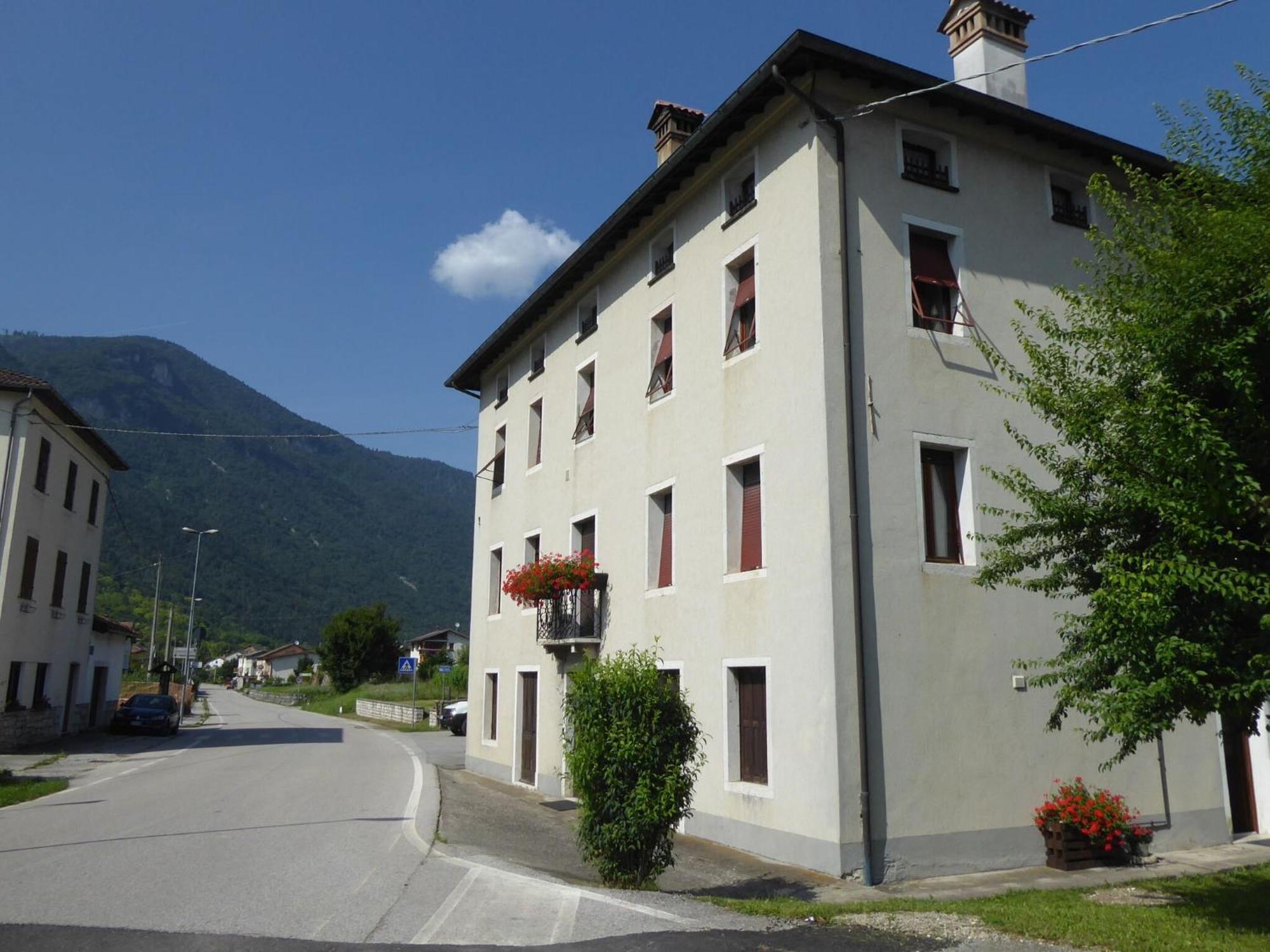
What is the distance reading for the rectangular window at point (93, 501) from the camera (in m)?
32.4

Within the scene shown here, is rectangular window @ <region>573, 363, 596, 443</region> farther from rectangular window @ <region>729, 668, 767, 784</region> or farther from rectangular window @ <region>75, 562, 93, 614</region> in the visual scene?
rectangular window @ <region>75, 562, 93, 614</region>

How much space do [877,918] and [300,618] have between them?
577 ft

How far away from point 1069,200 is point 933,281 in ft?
10.8

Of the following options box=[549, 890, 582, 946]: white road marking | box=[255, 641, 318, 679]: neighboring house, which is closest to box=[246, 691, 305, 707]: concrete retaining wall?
box=[255, 641, 318, 679]: neighboring house

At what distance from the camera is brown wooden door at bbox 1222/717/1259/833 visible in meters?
13.3

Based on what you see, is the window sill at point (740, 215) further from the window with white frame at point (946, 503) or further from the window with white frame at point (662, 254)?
the window with white frame at point (946, 503)

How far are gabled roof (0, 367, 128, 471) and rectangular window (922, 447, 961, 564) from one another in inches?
855

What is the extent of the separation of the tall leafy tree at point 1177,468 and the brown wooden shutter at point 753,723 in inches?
171

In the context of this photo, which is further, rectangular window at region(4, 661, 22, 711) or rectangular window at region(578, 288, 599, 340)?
rectangular window at region(4, 661, 22, 711)

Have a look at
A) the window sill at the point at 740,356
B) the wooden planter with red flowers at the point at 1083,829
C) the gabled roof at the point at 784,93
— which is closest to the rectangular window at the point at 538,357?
the gabled roof at the point at 784,93

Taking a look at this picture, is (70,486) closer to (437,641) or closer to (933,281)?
(933,281)

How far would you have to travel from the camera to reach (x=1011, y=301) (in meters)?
13.0

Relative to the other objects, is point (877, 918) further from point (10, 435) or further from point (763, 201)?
point (10, 435)

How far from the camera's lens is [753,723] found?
40.0ft
